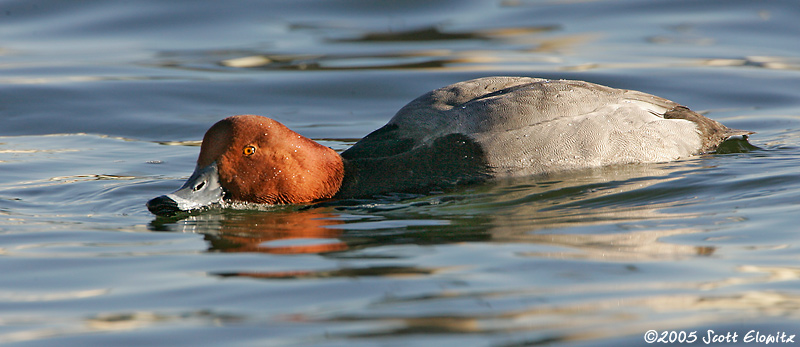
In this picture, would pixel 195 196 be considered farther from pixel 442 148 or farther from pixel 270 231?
pixel 442 148

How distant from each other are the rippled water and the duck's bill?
99mm

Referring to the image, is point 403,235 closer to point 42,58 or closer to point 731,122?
point 731,122

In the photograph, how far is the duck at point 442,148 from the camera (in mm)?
6090

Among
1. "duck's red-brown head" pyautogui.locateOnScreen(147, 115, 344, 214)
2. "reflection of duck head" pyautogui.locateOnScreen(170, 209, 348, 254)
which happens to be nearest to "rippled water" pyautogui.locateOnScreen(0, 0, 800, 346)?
"reflection of duck head" pyautogui.locateOnScreen(170, 209, 348, 254)

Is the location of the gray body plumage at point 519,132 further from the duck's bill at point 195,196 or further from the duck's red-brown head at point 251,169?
the duck's bill at point 195,196

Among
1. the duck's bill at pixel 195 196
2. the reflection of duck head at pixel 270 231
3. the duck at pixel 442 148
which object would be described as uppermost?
the duck at pixel 442 148

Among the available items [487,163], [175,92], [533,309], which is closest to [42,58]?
[175,92]

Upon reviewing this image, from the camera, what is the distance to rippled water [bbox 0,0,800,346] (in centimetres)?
364

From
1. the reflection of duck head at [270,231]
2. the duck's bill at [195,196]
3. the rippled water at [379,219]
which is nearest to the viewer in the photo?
the rippled water at [379,219]

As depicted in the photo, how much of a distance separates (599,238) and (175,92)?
739 cm

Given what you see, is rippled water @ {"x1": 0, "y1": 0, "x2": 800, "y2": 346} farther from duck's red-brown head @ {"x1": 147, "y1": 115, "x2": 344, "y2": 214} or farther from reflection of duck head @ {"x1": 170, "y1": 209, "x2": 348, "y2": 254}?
duck's red-brown head @ {"x1": 147, "y1": 115, "x2": 344, "y2": 214}

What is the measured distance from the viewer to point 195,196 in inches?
234

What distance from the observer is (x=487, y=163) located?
20.7ft

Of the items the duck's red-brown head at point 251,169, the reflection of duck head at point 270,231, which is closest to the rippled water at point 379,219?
the reflection of duck head at point 270,231
